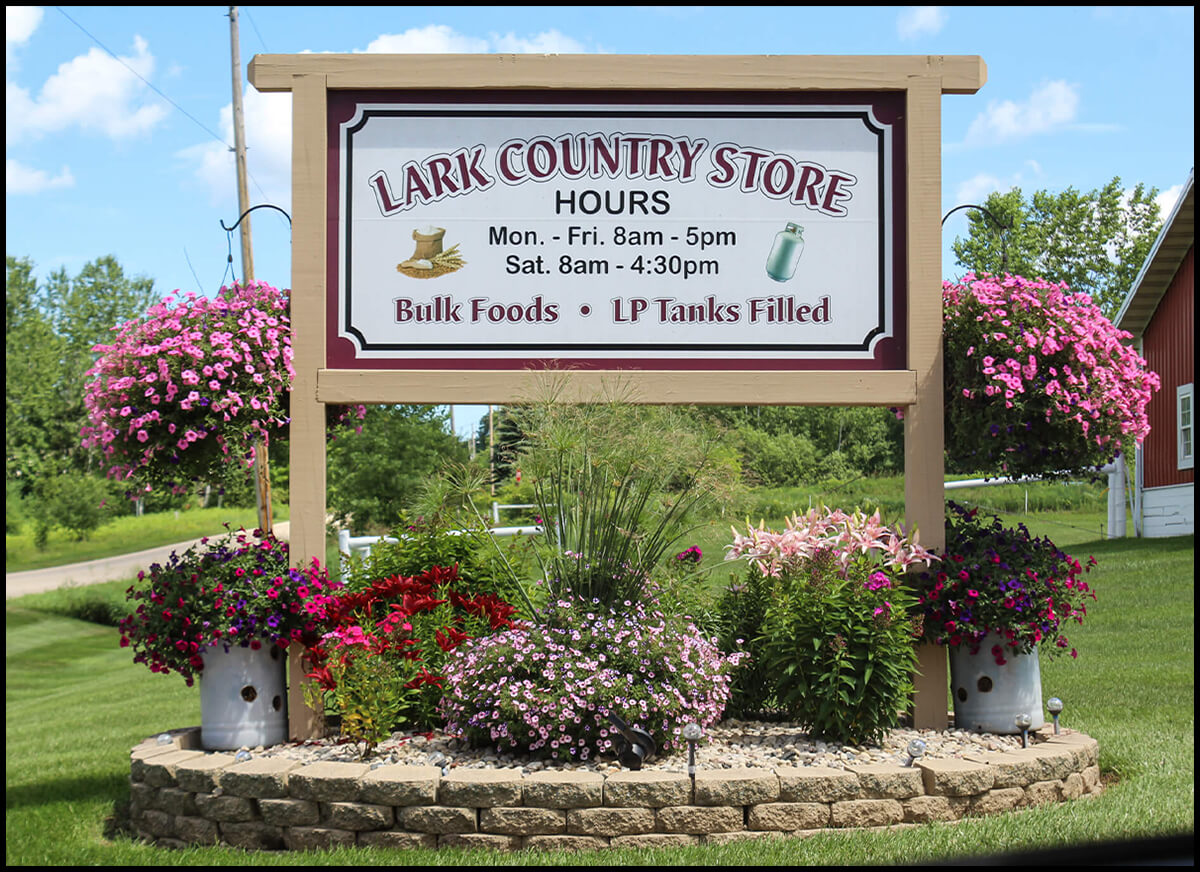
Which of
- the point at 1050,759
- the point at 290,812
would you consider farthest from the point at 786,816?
the point at 290,812

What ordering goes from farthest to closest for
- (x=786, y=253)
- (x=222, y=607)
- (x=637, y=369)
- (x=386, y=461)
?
(x=386, y=461) < (x=786, y=253) < (x=637, y=369) < (x=222, y=607)

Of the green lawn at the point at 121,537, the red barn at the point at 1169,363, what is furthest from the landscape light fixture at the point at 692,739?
the green lawn at the point at 121,537

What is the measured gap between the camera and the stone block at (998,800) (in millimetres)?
4914

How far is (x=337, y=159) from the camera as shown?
620cm

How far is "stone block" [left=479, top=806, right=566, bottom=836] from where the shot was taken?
460 centimetres

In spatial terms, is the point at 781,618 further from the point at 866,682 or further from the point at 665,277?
the point at 665,277

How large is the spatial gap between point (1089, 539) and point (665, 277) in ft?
48.7

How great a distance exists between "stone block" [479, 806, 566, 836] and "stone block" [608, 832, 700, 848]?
9.8 inches

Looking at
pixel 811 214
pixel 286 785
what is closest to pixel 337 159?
pixel 811 214

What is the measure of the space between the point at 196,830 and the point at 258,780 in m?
0.45

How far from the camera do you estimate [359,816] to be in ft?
15.5

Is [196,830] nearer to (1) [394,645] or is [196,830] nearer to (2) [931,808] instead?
(1) [394,645]

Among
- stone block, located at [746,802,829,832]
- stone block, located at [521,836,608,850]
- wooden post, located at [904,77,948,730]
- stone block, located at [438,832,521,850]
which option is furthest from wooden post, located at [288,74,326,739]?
wooden post, located at [904,77,948,730]

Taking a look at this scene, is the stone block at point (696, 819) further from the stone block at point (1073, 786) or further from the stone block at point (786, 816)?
the stone block at point (1073, 786)
